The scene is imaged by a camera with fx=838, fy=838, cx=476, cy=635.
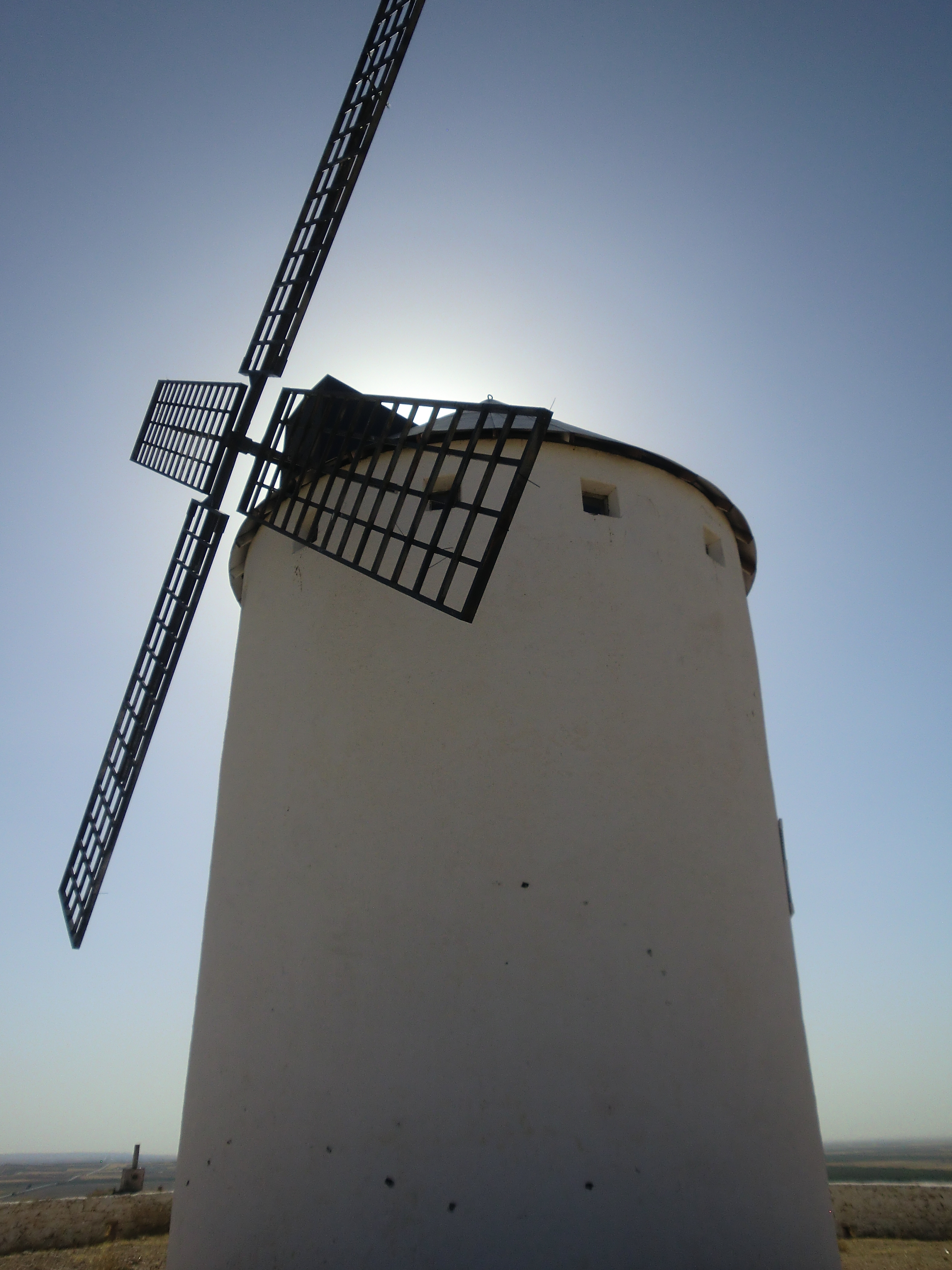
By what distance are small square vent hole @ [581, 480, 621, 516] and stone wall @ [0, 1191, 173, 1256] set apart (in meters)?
7.87

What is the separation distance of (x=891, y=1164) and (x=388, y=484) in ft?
256

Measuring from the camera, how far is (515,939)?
4.42m

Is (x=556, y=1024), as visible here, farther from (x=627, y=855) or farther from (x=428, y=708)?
(x=428, y=708)

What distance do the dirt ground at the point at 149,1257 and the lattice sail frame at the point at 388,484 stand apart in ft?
20.0

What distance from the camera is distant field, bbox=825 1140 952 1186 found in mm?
47875

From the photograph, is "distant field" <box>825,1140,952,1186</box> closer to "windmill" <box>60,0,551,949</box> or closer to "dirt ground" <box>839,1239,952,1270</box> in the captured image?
"dirt ground" <box>839,1239,952,1270</box>

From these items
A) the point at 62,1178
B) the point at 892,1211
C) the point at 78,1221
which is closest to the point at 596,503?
the point at 78,1221

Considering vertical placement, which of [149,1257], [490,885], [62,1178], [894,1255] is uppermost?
[490,885]

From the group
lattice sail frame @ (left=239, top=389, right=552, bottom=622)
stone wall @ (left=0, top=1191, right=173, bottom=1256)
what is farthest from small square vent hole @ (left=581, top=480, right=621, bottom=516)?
stone wall @ (left=0, top=1191, right=173, bottom=1256)

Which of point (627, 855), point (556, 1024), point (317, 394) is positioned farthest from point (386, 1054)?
point (317, 394)

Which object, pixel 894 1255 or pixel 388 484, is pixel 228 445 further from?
pixel 894 1255

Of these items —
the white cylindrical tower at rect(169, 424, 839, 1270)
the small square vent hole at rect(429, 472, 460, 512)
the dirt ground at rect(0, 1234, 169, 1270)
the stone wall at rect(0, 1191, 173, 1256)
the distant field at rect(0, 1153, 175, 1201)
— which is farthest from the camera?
the distant field at rect(0, 1153, 175, 1201)

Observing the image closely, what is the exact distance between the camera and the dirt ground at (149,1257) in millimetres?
7098

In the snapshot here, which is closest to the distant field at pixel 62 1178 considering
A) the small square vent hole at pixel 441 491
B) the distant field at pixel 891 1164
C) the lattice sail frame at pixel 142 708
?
the lattice sail frame at pixel 142 708
